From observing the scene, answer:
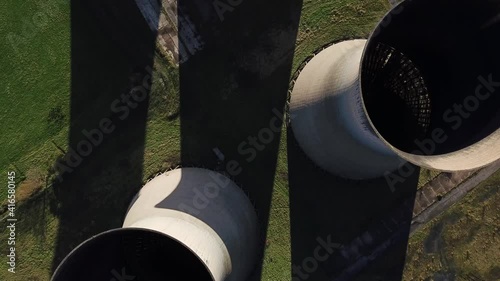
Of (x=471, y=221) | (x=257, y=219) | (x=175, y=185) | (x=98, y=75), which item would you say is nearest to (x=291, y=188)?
(x=257, y=219)

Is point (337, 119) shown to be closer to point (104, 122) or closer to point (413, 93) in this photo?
point (413, 93)

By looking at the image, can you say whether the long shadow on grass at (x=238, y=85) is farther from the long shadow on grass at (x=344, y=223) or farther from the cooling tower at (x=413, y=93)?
the cooling tower at (x=413, y=93)

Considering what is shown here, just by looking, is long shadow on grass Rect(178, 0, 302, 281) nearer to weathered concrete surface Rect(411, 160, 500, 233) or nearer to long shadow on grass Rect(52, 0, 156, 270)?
long shadow on grass Rect(52, 0, 156, 270)

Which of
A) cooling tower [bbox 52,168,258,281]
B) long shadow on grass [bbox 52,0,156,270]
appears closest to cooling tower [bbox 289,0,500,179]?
cooling tower [bbox 52,168,258,281]

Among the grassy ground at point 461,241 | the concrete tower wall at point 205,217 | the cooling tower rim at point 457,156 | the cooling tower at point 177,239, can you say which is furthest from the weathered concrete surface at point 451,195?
the cooling tower rim at point 457,156

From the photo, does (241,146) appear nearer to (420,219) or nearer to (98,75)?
(98,75)

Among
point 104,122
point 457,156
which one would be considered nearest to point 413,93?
point 457,156
